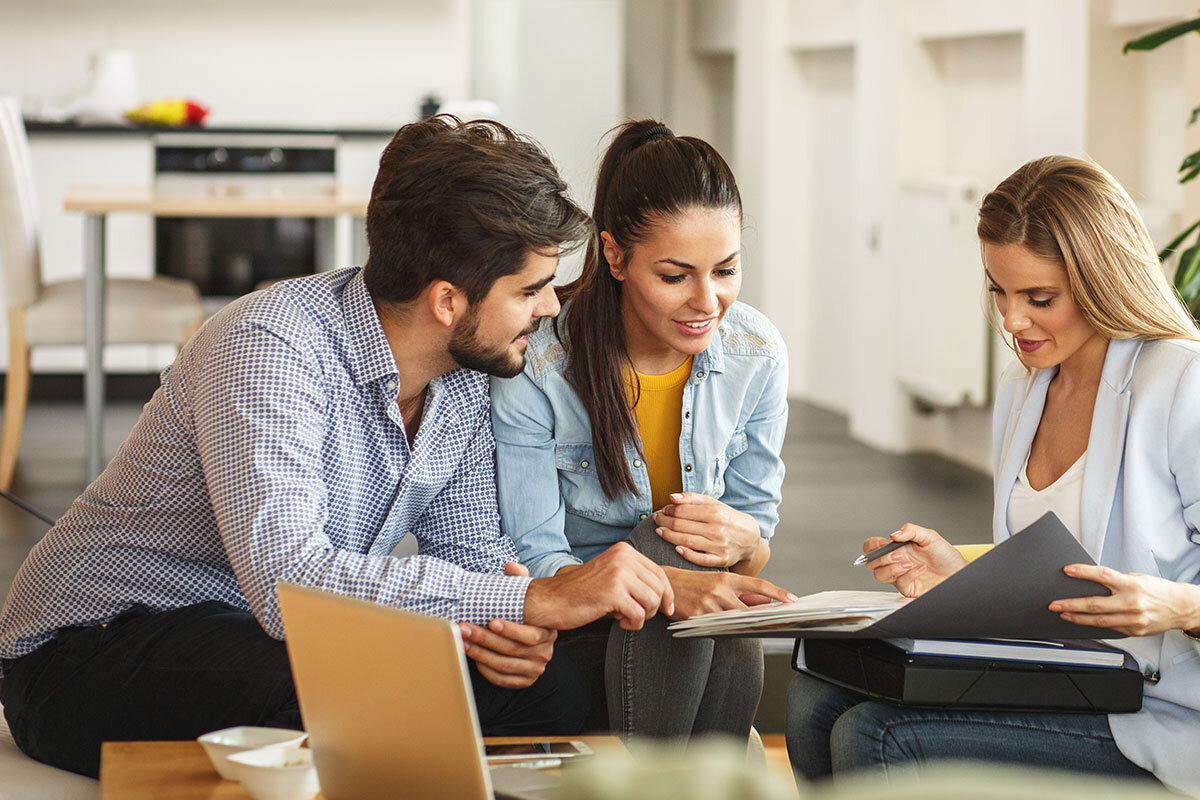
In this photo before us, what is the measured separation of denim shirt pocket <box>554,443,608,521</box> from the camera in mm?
1793

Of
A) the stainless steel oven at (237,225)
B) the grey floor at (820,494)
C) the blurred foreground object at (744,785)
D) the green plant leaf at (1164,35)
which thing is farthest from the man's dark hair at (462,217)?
the stainless steel oven at (237,225)

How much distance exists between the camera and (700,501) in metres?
1.72

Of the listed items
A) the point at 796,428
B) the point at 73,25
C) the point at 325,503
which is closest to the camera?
the point at 325,503

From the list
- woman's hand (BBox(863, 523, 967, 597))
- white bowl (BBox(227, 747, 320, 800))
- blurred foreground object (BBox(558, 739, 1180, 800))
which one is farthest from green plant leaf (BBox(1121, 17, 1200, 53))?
blurred foreground object (BBox(558, 739, 1180, 800))

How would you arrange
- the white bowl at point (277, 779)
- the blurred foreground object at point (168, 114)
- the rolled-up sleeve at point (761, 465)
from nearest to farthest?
1. the white bowl at point (277, 779)
2. the rolled-up sleeve at point (761, 465)
3. the blurred foreground object at point (168, 114)

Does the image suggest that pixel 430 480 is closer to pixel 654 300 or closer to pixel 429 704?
pixel 654 300

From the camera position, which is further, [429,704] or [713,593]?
[713,593]

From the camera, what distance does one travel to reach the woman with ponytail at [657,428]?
5.41 ft

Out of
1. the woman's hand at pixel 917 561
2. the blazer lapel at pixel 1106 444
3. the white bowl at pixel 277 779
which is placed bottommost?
the white bowl at pixel 277 779

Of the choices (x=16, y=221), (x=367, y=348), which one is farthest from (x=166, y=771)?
(x=16, y=221)

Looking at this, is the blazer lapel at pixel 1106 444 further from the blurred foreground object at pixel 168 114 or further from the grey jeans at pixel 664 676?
the blurred foreground object at pixel 168 114

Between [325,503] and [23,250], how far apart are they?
297 centimetres

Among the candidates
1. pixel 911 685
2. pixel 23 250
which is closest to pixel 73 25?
pixel 23 250

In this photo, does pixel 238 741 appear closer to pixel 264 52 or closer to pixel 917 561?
pixel 917 561
